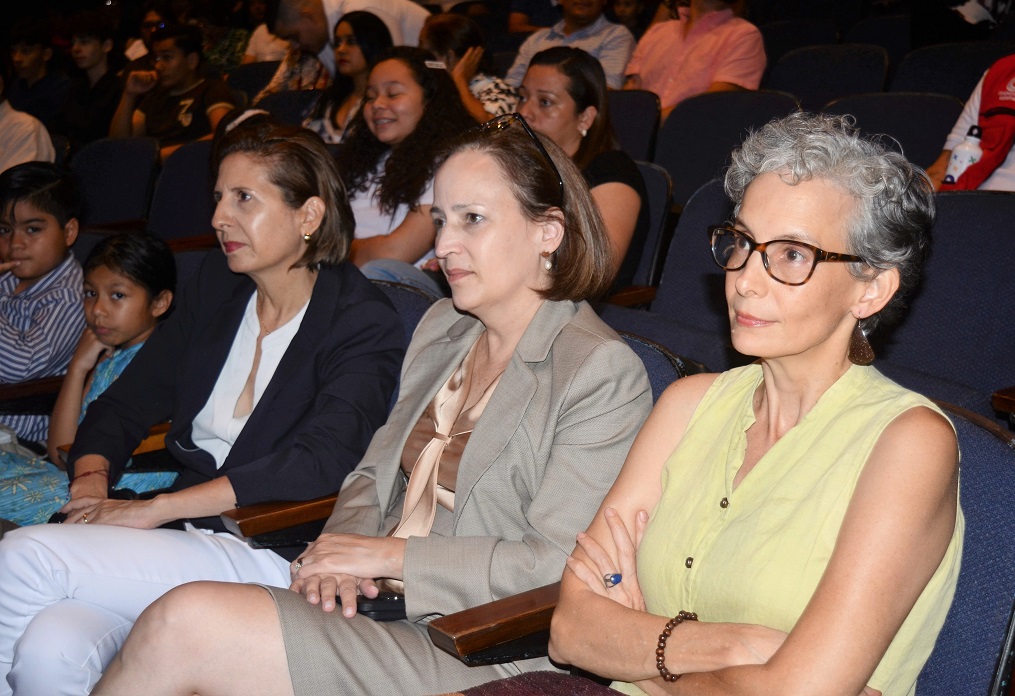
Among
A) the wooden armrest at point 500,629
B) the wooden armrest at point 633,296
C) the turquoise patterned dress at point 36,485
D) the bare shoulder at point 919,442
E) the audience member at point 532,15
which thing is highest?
the audience member at point 532,15

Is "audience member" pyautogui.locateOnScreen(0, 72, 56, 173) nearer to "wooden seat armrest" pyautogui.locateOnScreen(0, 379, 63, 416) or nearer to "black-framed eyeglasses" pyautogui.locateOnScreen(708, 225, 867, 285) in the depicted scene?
"wooden seat armrest" pyautogui.locateOnScreen(0, 379, 63, 416)

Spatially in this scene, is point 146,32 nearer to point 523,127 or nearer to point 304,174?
point 304,174

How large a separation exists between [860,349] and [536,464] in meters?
0.55

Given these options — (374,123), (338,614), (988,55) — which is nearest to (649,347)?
(338,614)

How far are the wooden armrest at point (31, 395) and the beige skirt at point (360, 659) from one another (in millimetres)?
1334

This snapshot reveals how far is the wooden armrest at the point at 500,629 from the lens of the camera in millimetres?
1313

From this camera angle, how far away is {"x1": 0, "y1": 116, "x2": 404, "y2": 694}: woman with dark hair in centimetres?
171

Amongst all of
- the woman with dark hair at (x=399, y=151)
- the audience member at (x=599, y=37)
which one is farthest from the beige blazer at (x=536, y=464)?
the audience member at (x=599, y=37)

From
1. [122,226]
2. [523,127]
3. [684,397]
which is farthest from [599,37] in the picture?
[684,397]

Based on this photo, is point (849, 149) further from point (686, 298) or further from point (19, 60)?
point (19, 60)

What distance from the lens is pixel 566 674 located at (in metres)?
1.45

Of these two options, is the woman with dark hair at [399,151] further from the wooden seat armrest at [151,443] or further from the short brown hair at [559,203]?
the short brown hair at [559,203]

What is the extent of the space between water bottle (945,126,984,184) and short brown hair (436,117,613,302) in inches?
56.8

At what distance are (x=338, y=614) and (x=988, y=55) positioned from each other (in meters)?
3.41
